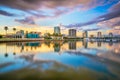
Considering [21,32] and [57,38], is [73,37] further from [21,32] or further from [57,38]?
[21,32]

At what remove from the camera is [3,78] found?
485cm

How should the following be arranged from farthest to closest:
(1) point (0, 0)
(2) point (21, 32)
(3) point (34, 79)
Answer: (2) point (21, 32)
(1) point (0, 0)
(3) point (34, 79)

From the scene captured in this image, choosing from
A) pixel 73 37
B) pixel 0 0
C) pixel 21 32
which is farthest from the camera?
pixel 73 37

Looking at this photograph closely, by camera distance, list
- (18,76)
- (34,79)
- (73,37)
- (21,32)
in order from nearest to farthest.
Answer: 1. (34,79)
2. (18,76)
3. (21,32)
4. (73,37)

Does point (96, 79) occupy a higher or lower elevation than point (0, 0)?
lower

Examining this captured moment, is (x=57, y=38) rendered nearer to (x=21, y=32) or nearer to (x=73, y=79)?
(x=21, y=32)

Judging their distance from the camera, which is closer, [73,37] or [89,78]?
[89,78]

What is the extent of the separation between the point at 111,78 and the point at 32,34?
248ft

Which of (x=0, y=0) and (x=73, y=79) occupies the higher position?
(x=0, y=0)

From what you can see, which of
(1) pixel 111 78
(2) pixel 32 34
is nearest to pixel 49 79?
(1) pixel 111 78

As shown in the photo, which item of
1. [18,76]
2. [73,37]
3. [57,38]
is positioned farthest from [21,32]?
[18,76]

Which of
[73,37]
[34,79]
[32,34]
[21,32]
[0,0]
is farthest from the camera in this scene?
[73,37]

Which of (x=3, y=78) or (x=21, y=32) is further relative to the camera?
(x=21, y=32)

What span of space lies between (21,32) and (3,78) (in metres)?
67.6
